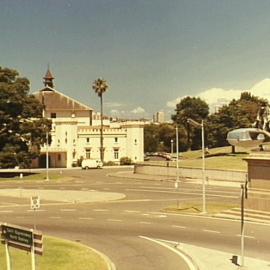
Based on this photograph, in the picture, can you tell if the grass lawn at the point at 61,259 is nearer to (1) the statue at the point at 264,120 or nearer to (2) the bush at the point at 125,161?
(1) the statue at the point at 264,120

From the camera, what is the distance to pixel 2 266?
23859 mm

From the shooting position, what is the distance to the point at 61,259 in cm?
2556

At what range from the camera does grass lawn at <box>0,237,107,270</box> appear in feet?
78.9

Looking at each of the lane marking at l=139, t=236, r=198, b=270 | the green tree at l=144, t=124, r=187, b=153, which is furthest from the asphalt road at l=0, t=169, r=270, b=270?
the green tree at l=144, t=124, r=187, b=153

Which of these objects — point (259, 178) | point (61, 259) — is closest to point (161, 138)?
point (259, 178)

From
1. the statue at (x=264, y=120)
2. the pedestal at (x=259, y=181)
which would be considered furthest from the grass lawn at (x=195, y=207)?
the statue at (x=264, y=120)

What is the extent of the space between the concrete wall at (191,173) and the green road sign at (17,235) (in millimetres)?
46276

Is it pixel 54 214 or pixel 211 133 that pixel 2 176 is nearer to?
pixel 54 214

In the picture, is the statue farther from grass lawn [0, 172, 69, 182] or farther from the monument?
grass lawn [0, 172, 69, 182]

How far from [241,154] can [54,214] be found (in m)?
53.2

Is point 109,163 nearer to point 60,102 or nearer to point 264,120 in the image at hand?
point 60,102

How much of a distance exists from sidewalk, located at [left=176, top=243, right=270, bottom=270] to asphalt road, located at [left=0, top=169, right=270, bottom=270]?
0.79m

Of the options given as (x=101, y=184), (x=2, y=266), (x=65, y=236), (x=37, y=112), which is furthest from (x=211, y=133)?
(x=2, y=266)

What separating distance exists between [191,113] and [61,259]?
116 meters
